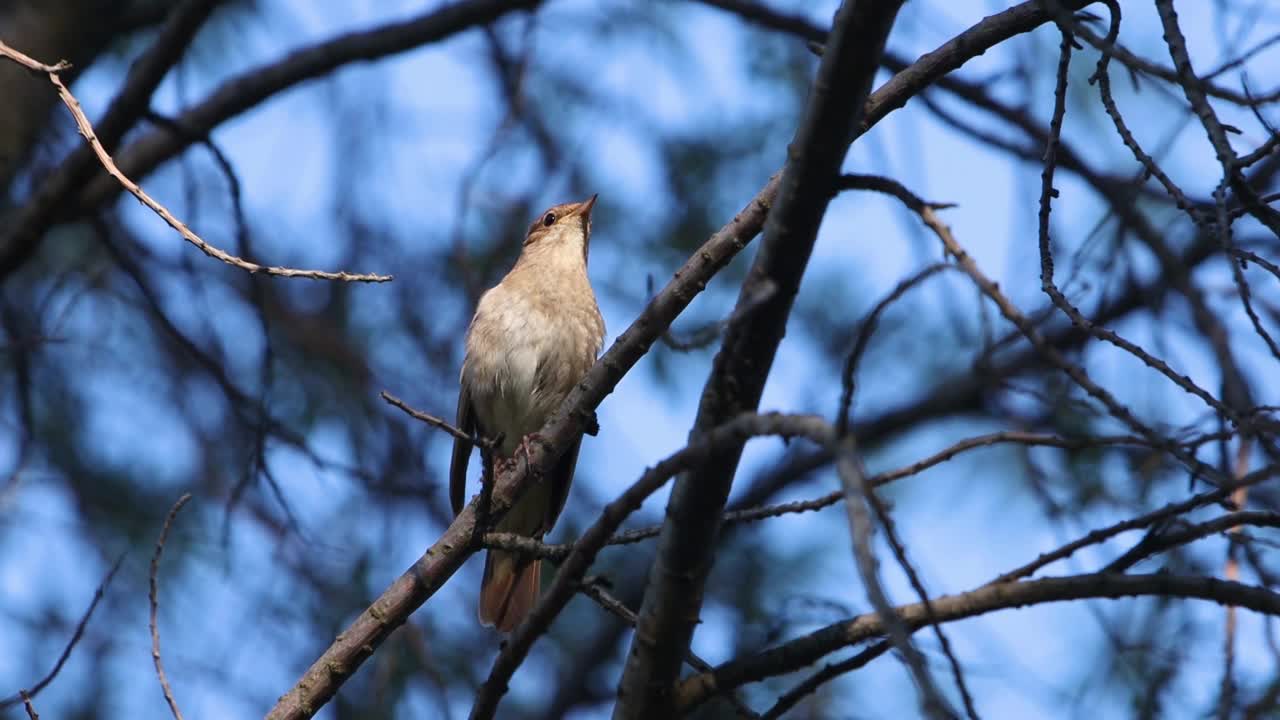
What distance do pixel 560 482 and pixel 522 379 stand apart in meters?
0.48

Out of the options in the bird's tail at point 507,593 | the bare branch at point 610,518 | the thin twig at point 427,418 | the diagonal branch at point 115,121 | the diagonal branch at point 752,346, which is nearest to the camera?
the bare branch at point 610,518

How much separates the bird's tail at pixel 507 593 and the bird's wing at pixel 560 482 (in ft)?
1.20

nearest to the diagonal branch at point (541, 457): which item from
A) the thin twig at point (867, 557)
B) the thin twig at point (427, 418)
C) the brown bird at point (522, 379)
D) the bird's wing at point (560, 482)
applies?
the thin twig at point (427, 418)

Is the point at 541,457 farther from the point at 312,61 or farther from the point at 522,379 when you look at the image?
the point at 312,61

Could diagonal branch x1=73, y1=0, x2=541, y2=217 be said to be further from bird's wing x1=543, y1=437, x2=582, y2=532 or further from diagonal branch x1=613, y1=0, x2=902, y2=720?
diagonal branch x1=613, y1=0, x2=902, y2=720

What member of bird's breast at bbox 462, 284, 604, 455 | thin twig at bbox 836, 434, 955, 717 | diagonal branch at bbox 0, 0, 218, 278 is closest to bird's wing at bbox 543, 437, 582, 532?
bird's breast at bbox 462, 284, 604, 455

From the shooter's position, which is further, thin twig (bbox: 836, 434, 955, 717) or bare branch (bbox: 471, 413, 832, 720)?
bare branch (bbox: 471, 413, 832, 720)

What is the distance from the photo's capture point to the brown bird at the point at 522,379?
16.1 ft

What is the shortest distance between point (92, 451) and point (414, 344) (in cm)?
183

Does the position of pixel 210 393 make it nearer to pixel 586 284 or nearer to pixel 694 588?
pixel 586 284

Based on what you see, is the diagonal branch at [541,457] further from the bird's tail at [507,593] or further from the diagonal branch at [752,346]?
the bird's tail at [507,593]

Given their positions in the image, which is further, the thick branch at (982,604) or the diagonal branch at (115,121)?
the diagonal branch at (115,121)

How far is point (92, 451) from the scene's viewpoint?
23.4ft

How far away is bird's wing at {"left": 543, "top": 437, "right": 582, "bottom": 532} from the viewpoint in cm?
506
